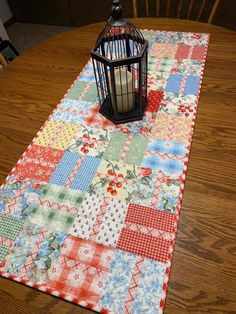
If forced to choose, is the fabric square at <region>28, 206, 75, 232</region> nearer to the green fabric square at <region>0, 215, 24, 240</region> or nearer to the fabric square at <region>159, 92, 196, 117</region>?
the green fabric square at <region>0, 215, 24, 240</region>

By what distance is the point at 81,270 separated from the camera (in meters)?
0.66

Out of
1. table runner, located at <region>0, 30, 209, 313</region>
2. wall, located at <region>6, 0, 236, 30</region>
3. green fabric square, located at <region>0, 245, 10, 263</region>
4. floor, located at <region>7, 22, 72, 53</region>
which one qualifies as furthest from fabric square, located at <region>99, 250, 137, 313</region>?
floor, located at <region>7, 22, 72, 53</region>

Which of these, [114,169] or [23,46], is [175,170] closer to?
[114,169]

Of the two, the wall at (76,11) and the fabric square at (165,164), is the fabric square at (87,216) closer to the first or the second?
the fabric square at (165,164)

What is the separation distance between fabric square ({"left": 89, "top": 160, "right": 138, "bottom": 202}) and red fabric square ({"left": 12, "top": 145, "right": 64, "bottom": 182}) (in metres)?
0.15

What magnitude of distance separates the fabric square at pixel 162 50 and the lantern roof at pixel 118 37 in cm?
18

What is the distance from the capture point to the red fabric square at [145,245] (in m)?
0.67

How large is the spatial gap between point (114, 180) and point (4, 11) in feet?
10.7

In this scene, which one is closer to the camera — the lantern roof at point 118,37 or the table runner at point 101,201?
the table runner at point 101,201

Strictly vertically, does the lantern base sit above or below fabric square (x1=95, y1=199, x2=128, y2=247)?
above

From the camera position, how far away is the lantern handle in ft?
2.45

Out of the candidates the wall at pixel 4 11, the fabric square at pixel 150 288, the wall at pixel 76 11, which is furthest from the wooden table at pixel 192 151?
the wall at pixel 4 11

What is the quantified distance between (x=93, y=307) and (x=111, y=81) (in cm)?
60

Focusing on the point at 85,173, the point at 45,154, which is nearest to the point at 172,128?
the point at 85,173
